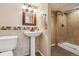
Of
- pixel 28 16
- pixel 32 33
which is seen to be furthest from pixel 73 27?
pixel 28 16

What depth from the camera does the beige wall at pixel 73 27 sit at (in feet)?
6.48

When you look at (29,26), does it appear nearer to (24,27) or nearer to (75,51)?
(24,27)

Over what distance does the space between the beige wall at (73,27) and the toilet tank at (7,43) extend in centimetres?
101

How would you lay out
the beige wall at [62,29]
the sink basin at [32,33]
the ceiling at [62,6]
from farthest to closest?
the sink basin at [32,33] < the beige wall at [62,29] < the ceiling at [62,6]

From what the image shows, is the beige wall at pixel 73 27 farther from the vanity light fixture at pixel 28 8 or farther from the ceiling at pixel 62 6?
the vanity light fixture at pixel 28 8

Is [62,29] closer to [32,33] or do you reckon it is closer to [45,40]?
[45,40]

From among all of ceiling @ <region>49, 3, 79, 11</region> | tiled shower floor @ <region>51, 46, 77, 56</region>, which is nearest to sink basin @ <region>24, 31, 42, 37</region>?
tiled shower floor @ <region>51, 46, 77, 56</region>

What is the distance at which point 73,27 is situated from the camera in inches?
79.3

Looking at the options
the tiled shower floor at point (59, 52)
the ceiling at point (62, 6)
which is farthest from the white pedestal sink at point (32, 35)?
the ceiling at point (62, 6)

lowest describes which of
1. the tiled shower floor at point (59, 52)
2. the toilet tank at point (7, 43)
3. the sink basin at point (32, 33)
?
the tiled shower floor at point (59, 52)

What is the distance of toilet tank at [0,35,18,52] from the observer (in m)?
2.18

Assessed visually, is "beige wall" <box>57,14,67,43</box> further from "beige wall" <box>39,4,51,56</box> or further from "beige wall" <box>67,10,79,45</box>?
"beige wall" <box>39,4,51,56</box>

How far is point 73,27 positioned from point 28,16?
34.1 inches

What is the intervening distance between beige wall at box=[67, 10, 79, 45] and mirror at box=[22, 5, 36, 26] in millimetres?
647
